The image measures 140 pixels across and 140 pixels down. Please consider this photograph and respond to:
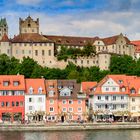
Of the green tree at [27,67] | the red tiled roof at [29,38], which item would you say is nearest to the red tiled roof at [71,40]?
the red tiled roof at [29,38]

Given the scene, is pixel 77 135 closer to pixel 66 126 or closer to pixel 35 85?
pixel 66 126

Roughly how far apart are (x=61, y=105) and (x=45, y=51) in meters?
49.7

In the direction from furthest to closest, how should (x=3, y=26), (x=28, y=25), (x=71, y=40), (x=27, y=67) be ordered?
(x=3, y=26) → (x=28, y=25) → (x=71, y=40) → (x=27, y=67)

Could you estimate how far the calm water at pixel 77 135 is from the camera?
2712 inches

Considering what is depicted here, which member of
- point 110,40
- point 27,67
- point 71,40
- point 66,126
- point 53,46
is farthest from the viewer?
point 110,40

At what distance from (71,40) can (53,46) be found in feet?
35.5

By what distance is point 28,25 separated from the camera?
15125 centimetres

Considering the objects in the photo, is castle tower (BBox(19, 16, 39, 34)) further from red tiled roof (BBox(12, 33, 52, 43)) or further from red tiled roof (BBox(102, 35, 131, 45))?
red tiled roof (BBox(102, 35, 131, 45))

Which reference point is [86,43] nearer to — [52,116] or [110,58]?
[110,58]

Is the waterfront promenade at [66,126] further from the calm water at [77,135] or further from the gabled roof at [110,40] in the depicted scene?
the gabled roof at [110,40]

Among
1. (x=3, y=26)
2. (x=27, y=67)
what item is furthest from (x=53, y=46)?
(x=3, y=26)

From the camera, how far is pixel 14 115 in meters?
86.1

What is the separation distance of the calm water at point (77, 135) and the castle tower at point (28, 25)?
76.9 metres

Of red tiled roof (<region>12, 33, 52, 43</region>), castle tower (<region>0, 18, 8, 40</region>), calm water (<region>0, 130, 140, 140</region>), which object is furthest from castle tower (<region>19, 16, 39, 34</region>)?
calm water (<region>0, 130, 140, 140</region>)
